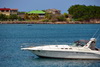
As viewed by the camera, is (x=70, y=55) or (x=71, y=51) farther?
(x=70, y=55)

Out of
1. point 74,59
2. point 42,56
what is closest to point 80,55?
point 74,59

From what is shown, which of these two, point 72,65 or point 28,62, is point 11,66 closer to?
point 28,62

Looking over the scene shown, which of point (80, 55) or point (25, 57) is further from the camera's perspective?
point (25, 57)

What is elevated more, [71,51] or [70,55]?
[71,51]

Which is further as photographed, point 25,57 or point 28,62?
point 25,57

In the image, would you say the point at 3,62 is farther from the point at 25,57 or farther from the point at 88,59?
the point at 88,59

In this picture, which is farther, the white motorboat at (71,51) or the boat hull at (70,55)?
the boat hull at (70,55)

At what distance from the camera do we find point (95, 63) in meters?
42.2

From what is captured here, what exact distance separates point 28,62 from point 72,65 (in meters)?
4.15

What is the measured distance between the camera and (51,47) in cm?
4334

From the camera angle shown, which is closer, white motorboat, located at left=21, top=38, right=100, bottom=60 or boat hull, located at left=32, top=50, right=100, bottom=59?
white motorboat, located at left=21, top=38, right=100, bottom=60

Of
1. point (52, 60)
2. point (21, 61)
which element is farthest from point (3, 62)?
point (52, 60)

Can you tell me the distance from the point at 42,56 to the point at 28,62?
154cm

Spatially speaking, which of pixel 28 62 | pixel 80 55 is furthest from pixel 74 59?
pixel 28 62
